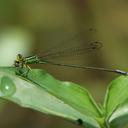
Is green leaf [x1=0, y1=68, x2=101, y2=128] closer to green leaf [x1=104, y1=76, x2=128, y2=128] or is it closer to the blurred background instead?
green leaf [x1=104, y1=76, x2=128, y2=128]

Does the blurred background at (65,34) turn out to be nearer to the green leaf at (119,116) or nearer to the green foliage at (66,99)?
the green foliage at (66,99)

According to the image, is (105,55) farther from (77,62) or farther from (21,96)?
(21,96)

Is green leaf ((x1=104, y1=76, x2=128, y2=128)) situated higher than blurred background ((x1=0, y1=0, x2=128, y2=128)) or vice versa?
blurred background ((x1=0, y1=0, x2=128, y2=128))

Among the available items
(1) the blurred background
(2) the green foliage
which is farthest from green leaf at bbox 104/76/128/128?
(1) the blurred background

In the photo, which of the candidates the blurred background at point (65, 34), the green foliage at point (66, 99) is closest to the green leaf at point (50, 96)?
the green foliage at point (66, 99)

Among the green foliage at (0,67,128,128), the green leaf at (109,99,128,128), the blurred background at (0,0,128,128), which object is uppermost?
the blurred background at (0,0,128,128)

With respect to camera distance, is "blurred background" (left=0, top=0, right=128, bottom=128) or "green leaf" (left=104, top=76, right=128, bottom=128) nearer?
"green leaf" (left=104, top=76, right=128, bottom=128)
